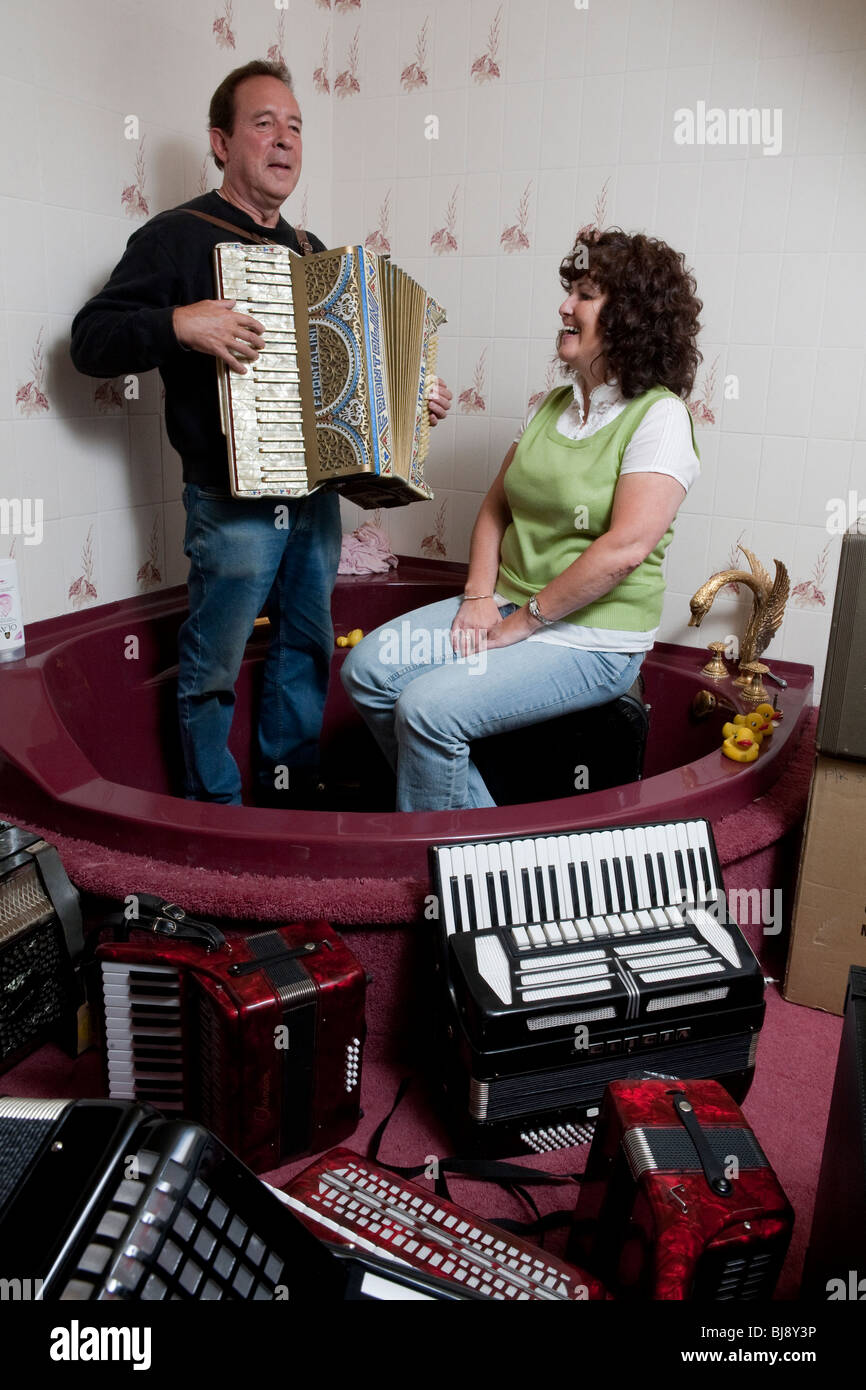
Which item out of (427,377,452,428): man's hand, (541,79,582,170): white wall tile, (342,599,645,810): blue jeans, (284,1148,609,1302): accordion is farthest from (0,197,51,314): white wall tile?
(284,1148,609,1302): accordion

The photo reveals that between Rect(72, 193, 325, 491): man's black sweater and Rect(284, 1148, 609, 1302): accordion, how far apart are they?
1.33 meters

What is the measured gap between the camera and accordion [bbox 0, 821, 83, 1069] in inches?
56.7

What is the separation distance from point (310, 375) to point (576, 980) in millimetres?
1158

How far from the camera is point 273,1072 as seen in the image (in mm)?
1328

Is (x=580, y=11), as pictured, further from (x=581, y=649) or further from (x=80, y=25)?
(x=581, y=649)

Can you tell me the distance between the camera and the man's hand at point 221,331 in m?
1.81

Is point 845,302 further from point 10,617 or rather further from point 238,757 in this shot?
point 10,617

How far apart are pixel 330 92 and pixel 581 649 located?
1.91m

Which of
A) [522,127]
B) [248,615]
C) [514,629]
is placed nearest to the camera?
[514,629]

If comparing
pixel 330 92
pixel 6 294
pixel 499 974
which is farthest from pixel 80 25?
pixel 499 974

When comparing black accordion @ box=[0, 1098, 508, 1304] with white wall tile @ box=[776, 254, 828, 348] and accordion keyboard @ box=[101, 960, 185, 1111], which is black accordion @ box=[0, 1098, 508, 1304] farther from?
white wall tile @ box=[776, 254, 828, 348]

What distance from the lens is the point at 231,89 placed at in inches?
80.2

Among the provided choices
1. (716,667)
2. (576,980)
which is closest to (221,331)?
(576,980)

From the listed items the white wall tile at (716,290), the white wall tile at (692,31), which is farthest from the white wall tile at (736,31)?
the white wall tile at (716,290)
